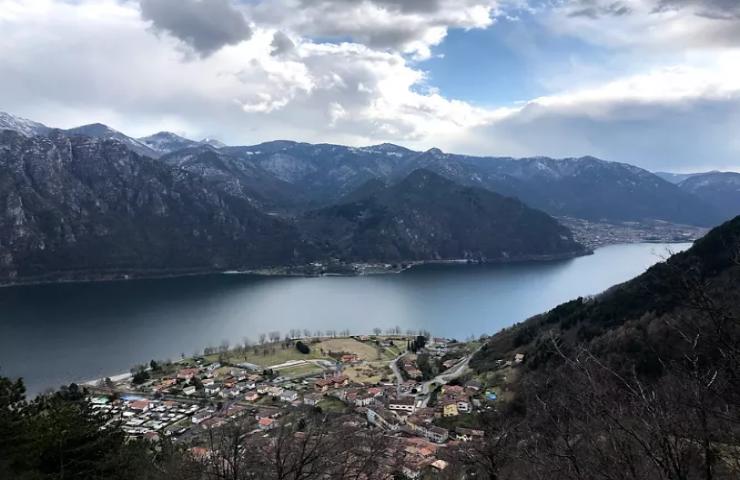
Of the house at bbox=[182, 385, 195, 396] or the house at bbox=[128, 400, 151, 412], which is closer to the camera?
the house at bbox=[128, 400, 151, 412]

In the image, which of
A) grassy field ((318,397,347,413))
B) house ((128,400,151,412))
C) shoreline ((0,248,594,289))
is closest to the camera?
grassy field ((318,397,347,413))

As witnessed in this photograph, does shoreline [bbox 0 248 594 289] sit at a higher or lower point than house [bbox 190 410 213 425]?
higher

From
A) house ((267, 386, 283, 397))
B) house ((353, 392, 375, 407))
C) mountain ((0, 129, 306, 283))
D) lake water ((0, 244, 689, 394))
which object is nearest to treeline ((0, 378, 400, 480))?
house ((353, 392, 375, 407))

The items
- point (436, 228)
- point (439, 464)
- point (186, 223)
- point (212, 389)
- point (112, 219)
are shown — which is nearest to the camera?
point (439, 464)

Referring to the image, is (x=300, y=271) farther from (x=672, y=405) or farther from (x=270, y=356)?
(x=672, y=405)

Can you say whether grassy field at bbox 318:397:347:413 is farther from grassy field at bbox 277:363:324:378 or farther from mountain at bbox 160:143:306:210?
mountain at bbox 160:143:306:210

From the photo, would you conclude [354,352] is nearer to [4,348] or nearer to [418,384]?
[418,384]

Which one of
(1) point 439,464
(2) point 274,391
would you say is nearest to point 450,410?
(1) point 439,464
